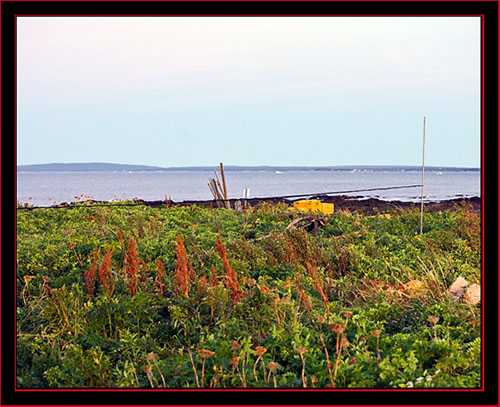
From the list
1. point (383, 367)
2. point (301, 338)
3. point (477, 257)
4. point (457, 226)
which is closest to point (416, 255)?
point (477, 257)

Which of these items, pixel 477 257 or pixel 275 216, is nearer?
pixel 477 257

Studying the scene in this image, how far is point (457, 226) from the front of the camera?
10508mm

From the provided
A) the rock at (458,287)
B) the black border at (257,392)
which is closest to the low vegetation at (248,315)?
the rock at (458,287)

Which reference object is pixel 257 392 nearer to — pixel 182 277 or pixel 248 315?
pixel 248 315

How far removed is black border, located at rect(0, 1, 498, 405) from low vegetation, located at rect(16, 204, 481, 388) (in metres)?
0.41

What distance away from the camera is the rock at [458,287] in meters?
6.64

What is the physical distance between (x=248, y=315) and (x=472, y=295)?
2424 millimetres

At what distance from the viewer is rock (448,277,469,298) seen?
261 inches

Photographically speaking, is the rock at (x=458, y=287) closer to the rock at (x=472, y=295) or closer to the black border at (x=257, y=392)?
the rock at (x=472, y=295)

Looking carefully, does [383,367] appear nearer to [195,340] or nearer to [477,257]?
[195,340]

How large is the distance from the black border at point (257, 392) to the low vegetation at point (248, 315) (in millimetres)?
413

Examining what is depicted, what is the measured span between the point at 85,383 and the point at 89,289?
185cm
